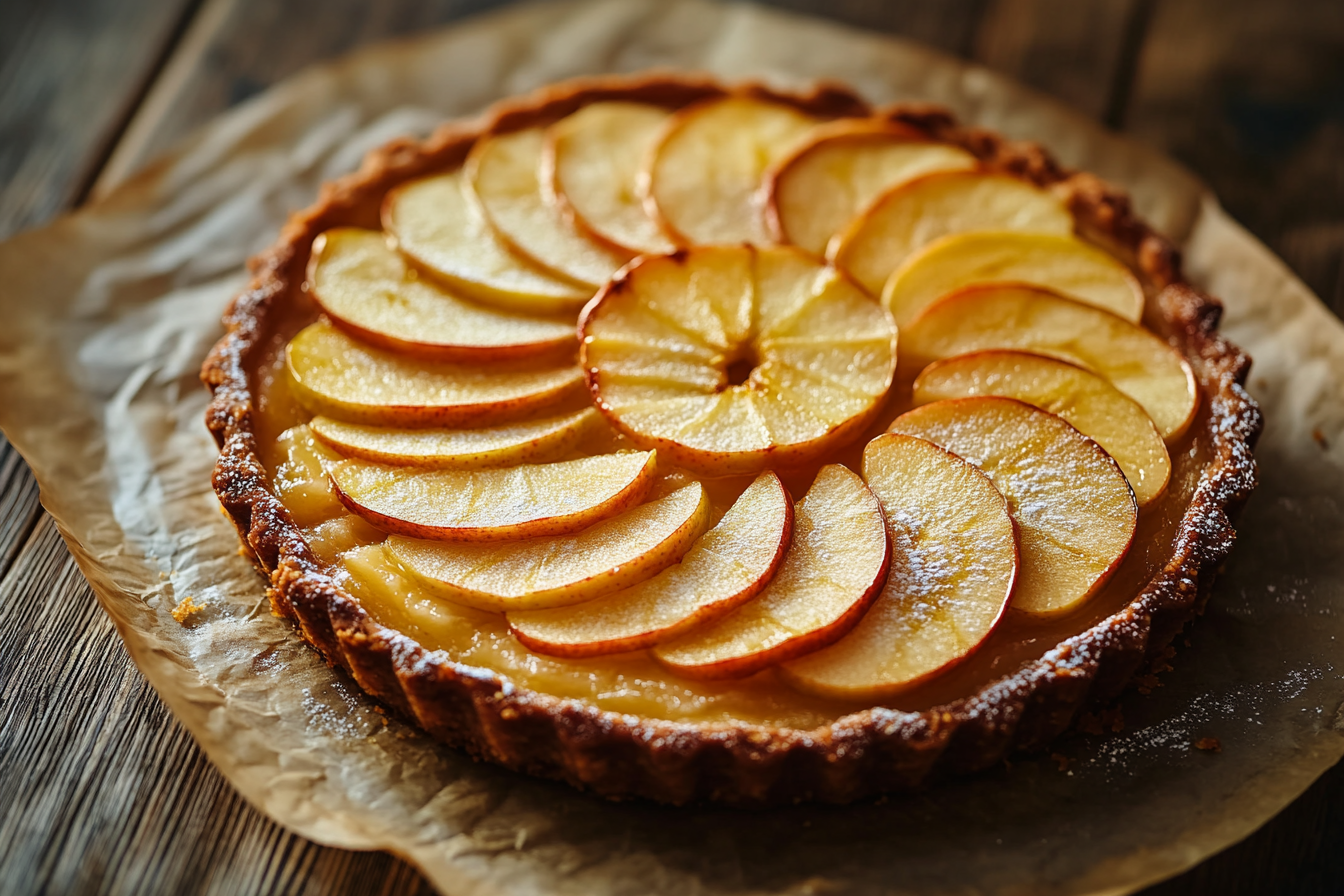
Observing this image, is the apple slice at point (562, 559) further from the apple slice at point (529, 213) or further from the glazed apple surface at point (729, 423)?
the apple slice at point (529, 213)

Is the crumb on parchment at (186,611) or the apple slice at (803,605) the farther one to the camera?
the crumb on parchment at (186,611)

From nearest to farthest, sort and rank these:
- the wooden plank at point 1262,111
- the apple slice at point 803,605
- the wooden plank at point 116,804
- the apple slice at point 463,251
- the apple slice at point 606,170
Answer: the apple slice at point 803,605 < the wooden plank at point 116,804 < the apple slice at point 463,251 < the apple slice at point 606,170 < the wooden plank at point 1262,111

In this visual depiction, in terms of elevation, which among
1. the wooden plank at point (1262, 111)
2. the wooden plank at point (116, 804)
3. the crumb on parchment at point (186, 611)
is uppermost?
the wooden plank at point (1262, 111)

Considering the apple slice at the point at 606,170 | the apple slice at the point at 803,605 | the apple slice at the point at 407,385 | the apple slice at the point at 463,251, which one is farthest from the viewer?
the apple slice at the point at 606,170

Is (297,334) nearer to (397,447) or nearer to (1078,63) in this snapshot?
(397,447)

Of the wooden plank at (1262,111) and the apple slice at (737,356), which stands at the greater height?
the wooden plank at (1262,111)

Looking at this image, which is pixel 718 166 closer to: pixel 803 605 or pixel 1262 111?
pixel 803 605

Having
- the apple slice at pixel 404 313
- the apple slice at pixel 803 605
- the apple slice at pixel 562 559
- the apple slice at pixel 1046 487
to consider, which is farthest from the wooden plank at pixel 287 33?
the apple slice at pixel 803 605
